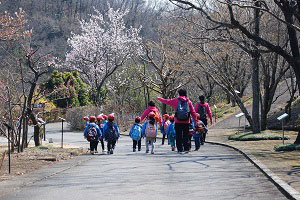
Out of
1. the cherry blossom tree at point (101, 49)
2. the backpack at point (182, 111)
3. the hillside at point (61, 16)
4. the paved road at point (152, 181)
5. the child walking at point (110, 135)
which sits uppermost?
the hillside at point (61, 16)

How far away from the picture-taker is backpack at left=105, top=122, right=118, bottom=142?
19.3 metres

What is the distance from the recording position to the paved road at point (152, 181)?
9.05 metres

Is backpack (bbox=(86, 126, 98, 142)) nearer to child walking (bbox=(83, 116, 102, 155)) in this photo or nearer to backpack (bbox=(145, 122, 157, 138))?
child walking (bbox=(83, 116, 102, 155))

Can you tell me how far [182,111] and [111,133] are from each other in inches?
128

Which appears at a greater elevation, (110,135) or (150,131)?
(150,131)

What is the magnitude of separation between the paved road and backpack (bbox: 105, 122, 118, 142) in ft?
13.9

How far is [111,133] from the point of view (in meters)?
19.4

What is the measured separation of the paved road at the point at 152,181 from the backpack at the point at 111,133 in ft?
13.9

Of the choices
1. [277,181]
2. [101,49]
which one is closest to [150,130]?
[277,181]

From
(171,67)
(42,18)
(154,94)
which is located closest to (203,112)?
(171,67)

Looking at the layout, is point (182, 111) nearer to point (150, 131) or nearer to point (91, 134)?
point (150, 131)

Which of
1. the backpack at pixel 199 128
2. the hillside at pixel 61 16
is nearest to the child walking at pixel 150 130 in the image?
the backpack at pixel 199 128

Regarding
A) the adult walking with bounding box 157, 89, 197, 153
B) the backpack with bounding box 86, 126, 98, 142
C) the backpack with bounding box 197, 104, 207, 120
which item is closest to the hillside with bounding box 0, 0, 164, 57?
the backpack with bounding box 197, 104, 207, 120

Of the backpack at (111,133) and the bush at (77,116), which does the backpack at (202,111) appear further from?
the bush at (77,116)
